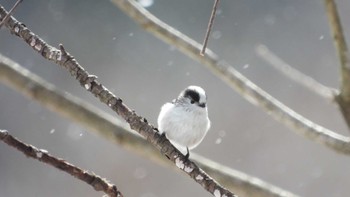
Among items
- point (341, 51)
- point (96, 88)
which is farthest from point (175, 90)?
point (96, 88)

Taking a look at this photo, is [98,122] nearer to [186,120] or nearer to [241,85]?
[186,120]

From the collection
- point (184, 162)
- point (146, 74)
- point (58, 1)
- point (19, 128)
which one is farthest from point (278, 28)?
point (184, 162)

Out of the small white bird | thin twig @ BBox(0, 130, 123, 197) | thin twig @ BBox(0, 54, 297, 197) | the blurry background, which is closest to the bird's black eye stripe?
the small white bird

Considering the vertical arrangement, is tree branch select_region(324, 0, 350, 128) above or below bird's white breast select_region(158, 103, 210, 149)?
above

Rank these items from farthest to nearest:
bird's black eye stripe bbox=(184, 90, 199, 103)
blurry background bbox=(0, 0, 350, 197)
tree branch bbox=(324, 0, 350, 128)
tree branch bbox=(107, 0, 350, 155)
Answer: blurry background bbox=(0, 0, 350, 197) → bird's black eye stripe bbox=(184, 90, 199, 103) → tree branch bbox=(107, 0, 350, 155) → tree branch bbox=(324, 0, 350, 128)

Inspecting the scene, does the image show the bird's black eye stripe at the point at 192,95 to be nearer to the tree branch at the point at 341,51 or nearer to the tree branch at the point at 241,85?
the tree branch at the point at 241,85

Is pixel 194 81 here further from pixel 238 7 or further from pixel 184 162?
pixel 184 162

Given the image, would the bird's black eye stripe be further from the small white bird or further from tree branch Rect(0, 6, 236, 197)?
tree branch Rect(0, 6, 236, 197)
